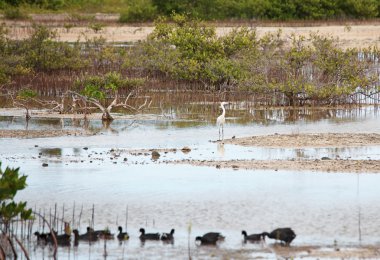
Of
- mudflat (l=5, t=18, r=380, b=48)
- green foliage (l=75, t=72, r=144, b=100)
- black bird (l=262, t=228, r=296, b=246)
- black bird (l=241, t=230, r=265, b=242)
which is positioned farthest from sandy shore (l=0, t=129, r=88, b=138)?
mudflat (l=5, t=18, r=380, b=48)

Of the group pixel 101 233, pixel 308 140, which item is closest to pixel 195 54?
pixel 308 140

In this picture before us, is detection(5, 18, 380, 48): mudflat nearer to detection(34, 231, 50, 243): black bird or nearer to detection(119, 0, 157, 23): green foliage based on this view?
detection(119, 0, 157, 23): green foliage

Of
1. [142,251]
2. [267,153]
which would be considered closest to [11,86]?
[267,153]

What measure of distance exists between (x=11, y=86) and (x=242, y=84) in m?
7.63

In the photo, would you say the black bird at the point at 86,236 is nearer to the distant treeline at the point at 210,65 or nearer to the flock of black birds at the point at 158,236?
the flock of black birds at the point at 158,236

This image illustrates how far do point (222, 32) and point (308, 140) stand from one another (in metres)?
25.5

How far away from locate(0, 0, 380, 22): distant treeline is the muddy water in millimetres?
30110

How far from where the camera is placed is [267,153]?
1934 cm

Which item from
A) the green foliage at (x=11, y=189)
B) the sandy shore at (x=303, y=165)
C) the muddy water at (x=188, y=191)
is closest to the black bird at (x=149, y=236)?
the muddy water at (x=188, y=191)

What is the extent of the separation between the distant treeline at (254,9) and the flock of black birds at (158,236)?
38.8m

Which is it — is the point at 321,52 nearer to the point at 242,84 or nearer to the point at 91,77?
the point at 242,84

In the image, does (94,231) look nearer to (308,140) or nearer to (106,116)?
(308,140)

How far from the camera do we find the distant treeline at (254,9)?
52406 mm

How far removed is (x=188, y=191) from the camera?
53.1 ft
